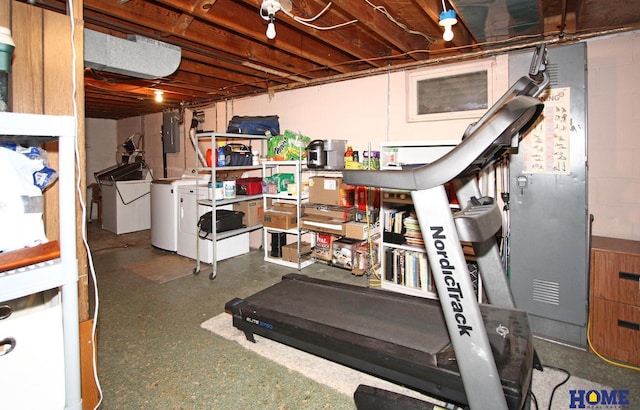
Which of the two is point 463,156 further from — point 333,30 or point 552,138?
point 333,30

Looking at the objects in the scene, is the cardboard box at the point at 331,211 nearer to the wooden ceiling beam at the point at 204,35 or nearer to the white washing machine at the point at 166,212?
the wooden ceiling beam at the point at 204,35

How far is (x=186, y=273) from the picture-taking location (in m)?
3.96

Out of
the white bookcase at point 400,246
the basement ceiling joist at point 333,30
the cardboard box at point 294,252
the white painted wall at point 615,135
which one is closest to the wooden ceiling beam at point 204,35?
the basement ceiling joist at point 333,30

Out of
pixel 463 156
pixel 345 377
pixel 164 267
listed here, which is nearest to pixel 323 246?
pixel 164 267

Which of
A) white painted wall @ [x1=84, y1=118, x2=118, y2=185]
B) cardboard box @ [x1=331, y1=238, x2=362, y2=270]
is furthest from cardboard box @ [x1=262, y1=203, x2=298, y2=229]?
white painted wall @ [x1=84, y1=118, x2=118, y2=185]

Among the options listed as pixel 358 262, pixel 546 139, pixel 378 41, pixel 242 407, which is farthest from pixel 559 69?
pixel 242 407

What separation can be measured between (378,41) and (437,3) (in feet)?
3.30

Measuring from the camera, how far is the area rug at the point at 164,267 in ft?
12.6

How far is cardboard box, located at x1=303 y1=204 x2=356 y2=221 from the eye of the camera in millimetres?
3751

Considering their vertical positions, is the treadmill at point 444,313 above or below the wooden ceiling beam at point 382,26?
below

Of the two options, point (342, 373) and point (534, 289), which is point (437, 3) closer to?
point (534, 289)

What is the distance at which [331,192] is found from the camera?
3.88 metres

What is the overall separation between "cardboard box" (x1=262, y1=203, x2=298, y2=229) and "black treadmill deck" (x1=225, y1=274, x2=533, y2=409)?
1.44m

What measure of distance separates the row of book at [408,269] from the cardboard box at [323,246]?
83cm
